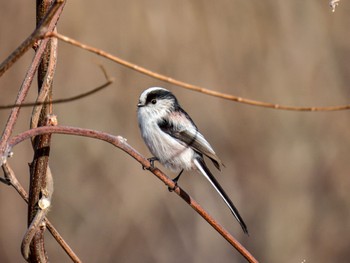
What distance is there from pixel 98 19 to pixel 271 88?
1.21m

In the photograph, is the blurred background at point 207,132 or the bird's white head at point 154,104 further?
the blurred background at point 207,132

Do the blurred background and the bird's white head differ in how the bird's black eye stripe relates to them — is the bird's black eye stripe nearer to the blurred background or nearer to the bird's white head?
the bird's white head

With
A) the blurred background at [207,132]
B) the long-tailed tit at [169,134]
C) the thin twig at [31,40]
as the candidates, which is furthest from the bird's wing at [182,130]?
the thin twig at [31,40]

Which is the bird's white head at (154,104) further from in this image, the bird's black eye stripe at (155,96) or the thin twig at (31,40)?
the thin twig at (31,40)

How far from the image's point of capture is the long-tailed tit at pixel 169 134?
2.45 meters

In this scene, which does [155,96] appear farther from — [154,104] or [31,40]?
[31,40]

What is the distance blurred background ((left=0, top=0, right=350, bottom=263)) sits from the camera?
4035mm

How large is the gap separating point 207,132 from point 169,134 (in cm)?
173

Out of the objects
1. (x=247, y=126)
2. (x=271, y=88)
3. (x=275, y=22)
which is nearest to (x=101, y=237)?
(x=247, y=126)

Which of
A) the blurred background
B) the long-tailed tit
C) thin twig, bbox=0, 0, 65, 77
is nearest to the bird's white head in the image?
the long-tailed tit

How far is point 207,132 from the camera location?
14.0 feet

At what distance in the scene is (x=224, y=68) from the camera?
4.27 m

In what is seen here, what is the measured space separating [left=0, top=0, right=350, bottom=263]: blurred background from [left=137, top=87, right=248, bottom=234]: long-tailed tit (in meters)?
1.42

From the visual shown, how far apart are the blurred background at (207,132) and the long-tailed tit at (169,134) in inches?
56.1
